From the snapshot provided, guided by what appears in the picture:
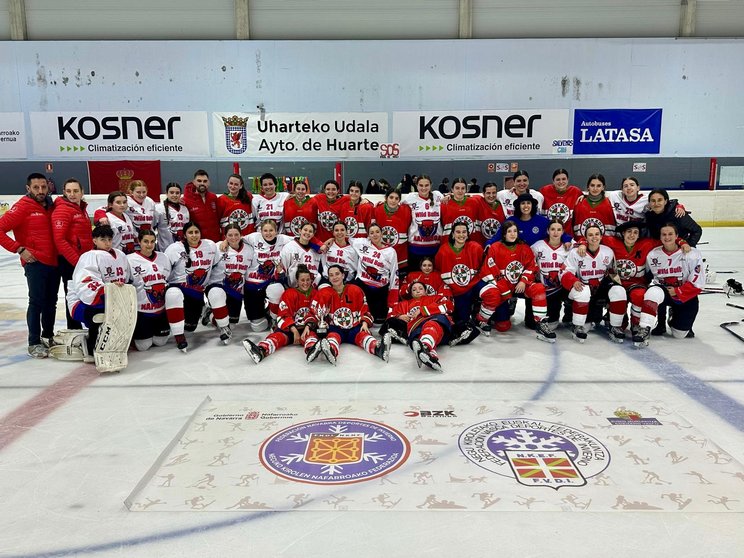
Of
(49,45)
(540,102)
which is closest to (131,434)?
(540,102)

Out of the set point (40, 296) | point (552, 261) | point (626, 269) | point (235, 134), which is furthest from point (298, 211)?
point (235, 134)

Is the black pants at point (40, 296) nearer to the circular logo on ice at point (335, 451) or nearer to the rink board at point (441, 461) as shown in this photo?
the rink board at point (441, 461)

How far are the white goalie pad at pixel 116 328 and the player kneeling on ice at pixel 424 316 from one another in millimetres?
1898

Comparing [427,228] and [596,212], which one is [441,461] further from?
[596,212]

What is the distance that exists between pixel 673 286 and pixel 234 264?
3549mm

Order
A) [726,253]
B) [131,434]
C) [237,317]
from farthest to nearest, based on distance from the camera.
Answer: [726,253]
[237,317]
[131,434]

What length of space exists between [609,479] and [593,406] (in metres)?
0.80

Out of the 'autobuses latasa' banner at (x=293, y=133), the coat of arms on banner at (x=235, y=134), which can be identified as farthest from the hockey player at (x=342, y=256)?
the coat of arms on banner at (x=235, y=134)

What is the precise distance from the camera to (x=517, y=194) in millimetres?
5055

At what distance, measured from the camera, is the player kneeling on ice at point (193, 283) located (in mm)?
4133

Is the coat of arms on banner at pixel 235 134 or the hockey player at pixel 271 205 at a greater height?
the coat of arms on banner at pixel 235 134

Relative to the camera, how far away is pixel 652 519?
1.94 meters

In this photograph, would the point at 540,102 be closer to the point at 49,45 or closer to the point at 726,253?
the point at 726,253

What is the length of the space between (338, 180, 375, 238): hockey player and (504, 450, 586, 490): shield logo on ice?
2.97 meters
